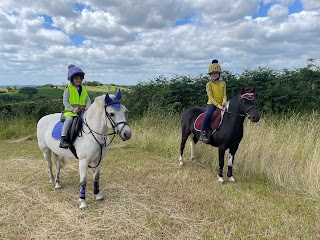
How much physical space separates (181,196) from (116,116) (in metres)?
2.07

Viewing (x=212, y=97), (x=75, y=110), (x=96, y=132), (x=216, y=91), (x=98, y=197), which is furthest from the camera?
(x=216, y=91)

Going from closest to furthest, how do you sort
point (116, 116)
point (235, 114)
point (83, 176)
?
point (116, 116) < point (83, 176) < point (235, 114)

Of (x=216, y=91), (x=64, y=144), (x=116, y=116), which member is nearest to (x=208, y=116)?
(x=216, y=91)

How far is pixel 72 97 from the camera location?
15.8ft

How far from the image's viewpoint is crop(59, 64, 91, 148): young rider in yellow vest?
183 inches

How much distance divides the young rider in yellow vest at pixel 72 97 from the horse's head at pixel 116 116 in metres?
0.84

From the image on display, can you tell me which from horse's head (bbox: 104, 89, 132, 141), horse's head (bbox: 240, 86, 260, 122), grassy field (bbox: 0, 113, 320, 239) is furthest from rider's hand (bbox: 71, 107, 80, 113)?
horse's head (bbox: 240, 86, 260, 122)

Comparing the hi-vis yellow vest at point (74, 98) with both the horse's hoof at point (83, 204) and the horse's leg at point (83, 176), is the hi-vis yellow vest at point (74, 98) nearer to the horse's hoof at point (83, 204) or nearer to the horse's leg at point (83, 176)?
the horse's leg at point (83, 176)

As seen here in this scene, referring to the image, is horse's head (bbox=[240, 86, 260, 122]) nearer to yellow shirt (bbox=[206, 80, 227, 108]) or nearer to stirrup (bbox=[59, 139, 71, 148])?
yellow shirt (bbox=[206, 80, 227, 108])

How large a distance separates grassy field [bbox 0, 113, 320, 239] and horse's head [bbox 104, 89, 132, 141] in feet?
4.32

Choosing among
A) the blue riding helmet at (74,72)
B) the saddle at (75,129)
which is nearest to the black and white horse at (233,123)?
the saddle at (75,129)

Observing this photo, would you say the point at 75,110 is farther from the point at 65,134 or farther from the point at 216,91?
the point at 216,91

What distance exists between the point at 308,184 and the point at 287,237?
2007 millimetres

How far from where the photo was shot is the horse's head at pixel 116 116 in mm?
3939
